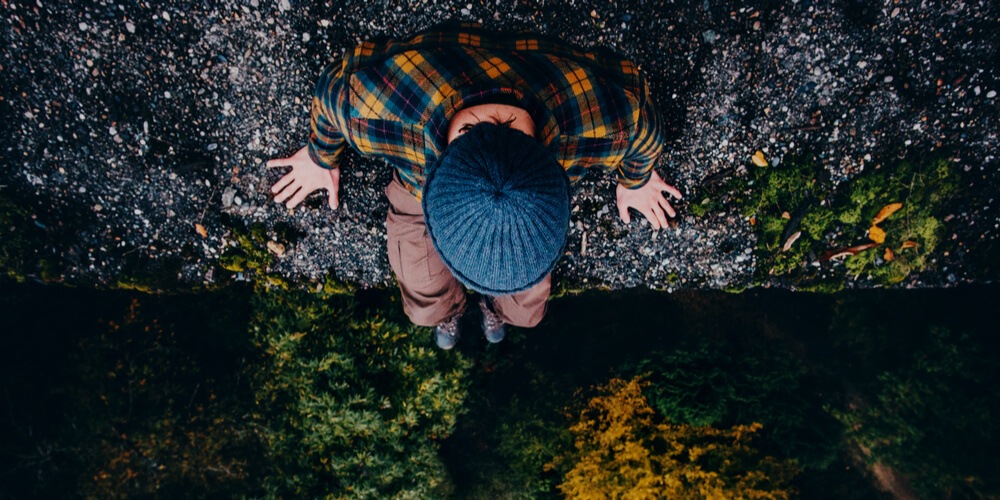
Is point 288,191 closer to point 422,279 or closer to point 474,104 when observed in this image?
point 422,279

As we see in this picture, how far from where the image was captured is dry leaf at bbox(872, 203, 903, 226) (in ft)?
14.3

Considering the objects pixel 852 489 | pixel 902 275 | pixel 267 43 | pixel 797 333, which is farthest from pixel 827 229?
pixel 267 43

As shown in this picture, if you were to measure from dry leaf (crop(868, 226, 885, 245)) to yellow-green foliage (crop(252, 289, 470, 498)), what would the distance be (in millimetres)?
3715

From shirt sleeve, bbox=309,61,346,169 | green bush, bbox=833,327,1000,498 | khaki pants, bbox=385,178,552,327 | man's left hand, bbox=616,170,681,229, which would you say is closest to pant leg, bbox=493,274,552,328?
khaki pants, bbox=385,178,552,327

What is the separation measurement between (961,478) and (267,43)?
6.93 metres

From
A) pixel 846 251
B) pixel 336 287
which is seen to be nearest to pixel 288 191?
pixel 336 287

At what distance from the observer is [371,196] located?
440 cm

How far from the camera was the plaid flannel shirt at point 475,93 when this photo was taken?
7.57 feet

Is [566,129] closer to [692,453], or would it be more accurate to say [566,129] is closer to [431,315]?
[431,315]

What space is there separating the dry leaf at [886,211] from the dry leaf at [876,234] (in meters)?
0.07

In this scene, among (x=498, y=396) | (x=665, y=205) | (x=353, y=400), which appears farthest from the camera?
(x=498, y=396)

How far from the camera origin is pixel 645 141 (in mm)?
2855

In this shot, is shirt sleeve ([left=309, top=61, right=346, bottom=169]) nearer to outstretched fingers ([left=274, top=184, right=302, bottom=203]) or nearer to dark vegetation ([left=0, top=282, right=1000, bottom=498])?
outstretched fingers ([left=274, top=184, right=302, bottom=203])

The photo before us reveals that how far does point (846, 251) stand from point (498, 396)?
3.47 m
